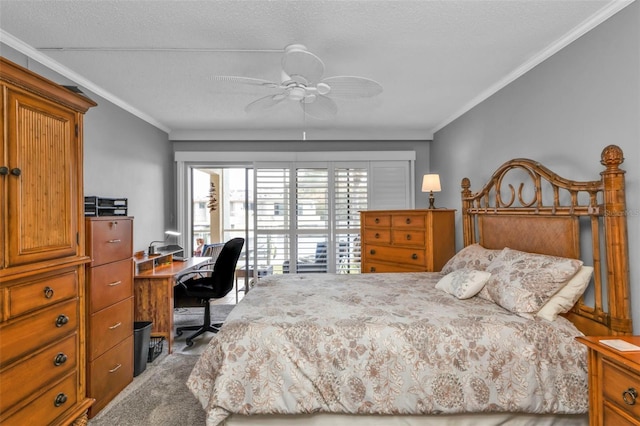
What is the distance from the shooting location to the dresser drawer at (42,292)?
4.71 feet

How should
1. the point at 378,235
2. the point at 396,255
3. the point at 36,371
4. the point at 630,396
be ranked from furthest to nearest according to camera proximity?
1. the point at 378,235
2. the point at 396,255
3. the point at 36,371
4. the point at 630,396

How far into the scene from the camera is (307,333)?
1639 millimetres

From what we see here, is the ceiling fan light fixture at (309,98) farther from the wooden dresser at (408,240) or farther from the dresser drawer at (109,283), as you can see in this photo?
the dresser drawer at (109,283)

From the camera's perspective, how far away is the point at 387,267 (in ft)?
11.9

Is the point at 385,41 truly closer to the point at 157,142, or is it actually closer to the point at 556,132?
the point at 556,132

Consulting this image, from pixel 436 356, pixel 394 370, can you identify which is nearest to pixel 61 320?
A: pixel 394 370

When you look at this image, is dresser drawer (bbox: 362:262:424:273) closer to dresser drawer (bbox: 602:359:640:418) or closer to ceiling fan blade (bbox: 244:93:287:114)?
Result: dresser drawer (bbox: 602:359:640:418)

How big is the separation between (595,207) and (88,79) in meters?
3.90

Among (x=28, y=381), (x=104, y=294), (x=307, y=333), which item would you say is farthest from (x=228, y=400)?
(x=104, y=294)

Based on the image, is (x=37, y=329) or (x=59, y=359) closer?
(x=37, y=329)

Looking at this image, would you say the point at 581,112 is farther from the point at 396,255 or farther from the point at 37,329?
the point at 37,329

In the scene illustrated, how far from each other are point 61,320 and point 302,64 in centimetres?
193

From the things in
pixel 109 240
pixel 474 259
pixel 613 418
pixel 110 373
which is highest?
pixel 109 240

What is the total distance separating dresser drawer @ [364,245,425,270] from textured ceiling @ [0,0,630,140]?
163cm
